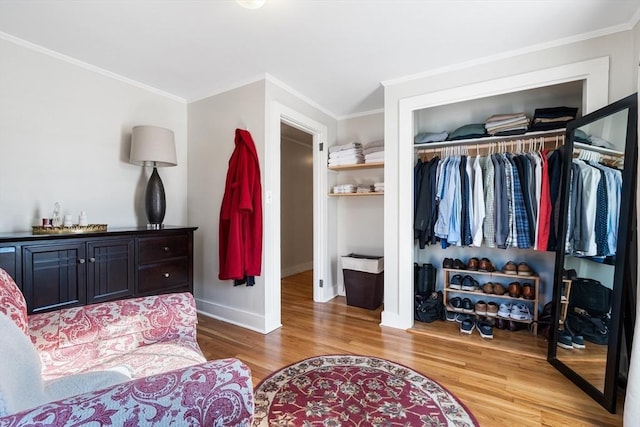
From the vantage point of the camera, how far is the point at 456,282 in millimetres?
2764

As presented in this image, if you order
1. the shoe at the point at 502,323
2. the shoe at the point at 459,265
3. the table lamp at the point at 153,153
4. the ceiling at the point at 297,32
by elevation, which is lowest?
the shoe at the point at 502,323

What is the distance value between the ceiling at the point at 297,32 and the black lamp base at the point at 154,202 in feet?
3.16

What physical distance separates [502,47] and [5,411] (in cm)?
295

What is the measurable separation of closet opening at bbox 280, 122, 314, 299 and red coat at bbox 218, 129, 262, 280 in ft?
6.51

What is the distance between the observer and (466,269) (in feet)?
8.81

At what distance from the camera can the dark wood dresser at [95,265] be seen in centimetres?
160

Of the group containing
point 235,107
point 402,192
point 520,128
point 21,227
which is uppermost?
point 235,107

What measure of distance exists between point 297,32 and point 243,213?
55.6 inches

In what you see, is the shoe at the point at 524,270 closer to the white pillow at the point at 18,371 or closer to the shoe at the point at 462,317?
the shoe at the point at 462,317

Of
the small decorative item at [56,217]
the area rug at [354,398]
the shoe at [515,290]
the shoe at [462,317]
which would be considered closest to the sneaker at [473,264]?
the shoe at [515,290]

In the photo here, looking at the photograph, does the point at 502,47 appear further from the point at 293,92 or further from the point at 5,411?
the point at 5,411

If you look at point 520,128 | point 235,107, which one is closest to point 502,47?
point 520,128

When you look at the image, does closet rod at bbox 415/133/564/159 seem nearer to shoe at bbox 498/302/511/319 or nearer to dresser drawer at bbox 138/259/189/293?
shoe at bbox 498/302/511/319

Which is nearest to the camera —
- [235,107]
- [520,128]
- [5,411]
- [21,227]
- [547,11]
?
[5,411]
